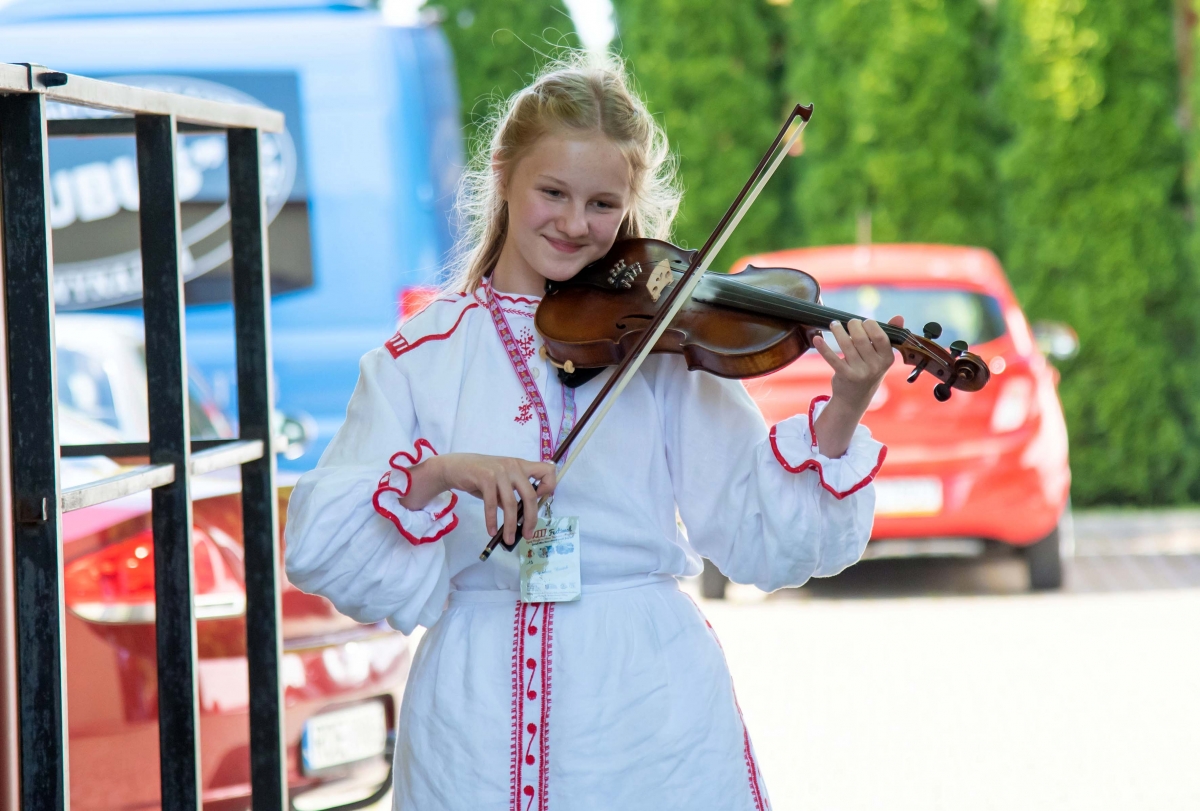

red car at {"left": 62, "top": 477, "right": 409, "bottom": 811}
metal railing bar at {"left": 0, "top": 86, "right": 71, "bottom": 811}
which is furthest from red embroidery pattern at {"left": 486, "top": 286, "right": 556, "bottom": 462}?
red car at {"left": 62, "top": 477, "right": 409, "bottom": 811}

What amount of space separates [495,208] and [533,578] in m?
0.56

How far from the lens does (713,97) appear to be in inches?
412

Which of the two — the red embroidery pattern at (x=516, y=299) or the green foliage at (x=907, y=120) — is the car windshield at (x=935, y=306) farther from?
the red embroidery pattern at (x=516, y=299)

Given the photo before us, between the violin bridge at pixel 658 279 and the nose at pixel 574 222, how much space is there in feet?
0.42

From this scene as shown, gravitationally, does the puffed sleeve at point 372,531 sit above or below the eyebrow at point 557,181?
below

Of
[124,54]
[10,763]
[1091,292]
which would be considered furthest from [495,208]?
[1091,292]

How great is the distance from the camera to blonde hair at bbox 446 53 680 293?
6.37 ft

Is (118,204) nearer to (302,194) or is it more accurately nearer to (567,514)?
(302,194)

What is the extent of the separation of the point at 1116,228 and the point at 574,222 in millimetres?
8150

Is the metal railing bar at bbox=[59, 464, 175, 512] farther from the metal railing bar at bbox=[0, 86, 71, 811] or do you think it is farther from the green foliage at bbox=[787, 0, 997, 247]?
the green foliage at bbox=[787, 0, 997, 247]

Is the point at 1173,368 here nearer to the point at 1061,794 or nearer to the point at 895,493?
the point at 895,493

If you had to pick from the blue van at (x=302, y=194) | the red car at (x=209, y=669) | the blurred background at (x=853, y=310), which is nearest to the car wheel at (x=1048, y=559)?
the blurred background at (x=853, y=310)

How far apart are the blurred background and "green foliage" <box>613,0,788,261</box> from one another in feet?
0.08

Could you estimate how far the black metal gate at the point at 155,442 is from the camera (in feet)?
5.33
